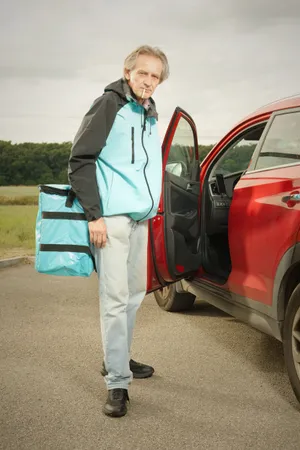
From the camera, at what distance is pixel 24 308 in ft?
20.9

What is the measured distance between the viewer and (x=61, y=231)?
11.6 feet

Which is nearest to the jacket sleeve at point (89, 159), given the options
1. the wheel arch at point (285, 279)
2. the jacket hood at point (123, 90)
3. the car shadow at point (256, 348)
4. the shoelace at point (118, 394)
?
the jacket hood at point (123, 90)

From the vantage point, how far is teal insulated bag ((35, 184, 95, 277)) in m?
3.54

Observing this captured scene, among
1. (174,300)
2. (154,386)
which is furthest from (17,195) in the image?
(154,386)

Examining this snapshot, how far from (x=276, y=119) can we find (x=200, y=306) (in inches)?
105

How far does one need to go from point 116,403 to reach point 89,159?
1292 mm

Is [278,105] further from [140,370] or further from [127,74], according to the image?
[140,370]

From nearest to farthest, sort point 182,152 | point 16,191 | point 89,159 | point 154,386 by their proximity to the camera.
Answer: point 89,159 < point 154,386 < point 182,152 < point 16,191

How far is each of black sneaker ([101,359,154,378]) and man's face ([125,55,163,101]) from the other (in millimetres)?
1735

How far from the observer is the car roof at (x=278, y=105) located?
4086 millimetres

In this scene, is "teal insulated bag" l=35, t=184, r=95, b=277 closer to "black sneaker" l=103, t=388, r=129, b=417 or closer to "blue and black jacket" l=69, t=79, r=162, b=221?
"blue and black jacket" l=69, t=79, r=162, b=221

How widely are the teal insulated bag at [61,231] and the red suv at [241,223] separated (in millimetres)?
915

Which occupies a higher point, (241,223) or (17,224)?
(241,223)

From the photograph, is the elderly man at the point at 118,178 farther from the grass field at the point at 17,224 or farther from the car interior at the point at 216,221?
the grass field at the point at 17,224
